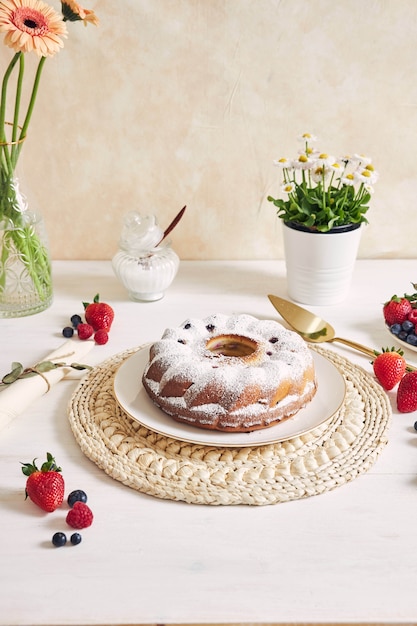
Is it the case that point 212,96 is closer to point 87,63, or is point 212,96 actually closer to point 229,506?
point 87,63

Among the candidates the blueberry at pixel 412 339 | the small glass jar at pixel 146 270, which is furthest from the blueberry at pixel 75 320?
the blueberry at pixel 412 339

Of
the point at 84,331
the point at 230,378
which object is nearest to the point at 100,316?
the point at 84,331

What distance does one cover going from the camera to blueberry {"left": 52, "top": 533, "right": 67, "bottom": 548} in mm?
829

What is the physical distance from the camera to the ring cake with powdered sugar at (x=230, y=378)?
3.28 ft

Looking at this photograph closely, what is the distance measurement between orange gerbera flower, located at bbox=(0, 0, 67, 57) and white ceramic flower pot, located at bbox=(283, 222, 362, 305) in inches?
21.5

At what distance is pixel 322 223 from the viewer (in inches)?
55.4

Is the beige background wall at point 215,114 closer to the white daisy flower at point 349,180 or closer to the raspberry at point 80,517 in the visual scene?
the white daisy flower at point 349,180

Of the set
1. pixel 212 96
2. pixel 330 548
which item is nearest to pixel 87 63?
pixel 212 96

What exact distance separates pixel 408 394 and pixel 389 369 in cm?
7

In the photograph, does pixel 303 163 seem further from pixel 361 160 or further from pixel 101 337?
pixel 101 337

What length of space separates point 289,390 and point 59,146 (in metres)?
0.87

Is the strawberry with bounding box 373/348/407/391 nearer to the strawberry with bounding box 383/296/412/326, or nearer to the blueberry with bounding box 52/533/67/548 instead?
the strawberry with bounding box 383/296/412/326

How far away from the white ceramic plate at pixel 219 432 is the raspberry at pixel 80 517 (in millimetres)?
165

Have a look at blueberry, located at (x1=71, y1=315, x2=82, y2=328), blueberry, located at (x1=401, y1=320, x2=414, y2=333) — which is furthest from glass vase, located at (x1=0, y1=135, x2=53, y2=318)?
blueberry, located at (x1=401, y1=320, x2=414, y2=333)
